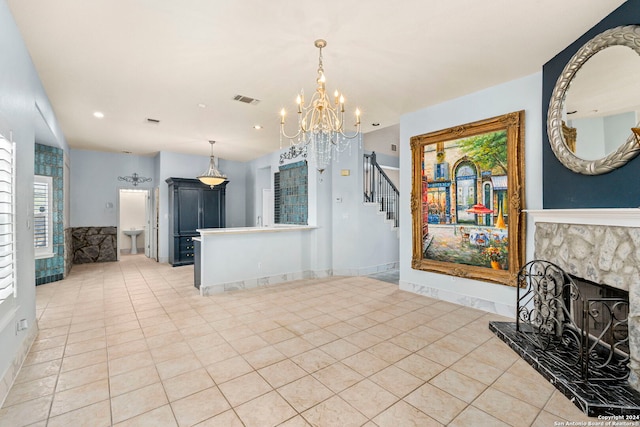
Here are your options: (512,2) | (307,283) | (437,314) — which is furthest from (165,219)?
(512,2)

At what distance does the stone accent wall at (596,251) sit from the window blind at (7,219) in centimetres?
431

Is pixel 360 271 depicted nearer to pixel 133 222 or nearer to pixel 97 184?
pixel 97 184

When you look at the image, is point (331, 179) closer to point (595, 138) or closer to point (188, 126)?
point (188, 126)

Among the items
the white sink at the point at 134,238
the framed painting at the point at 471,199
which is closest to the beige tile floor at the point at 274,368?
the framed painting at the point at 471,199

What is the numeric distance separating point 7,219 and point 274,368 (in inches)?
92.0

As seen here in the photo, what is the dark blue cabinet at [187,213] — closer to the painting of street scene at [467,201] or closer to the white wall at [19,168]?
the white wall at [19,168]

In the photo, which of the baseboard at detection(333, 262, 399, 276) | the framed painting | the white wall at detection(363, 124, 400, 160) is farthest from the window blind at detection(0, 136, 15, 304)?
the white wall at detection(363, 124, 400, 160)

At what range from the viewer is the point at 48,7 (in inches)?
92.1

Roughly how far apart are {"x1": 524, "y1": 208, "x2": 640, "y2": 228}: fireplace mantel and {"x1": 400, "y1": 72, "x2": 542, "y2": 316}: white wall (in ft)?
1.64

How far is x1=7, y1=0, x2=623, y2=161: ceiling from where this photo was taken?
2369 mm

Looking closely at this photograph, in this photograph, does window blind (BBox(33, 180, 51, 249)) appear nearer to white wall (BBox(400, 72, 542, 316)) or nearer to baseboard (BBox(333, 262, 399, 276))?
baseboard (BBox(333, 262, 399, 276))

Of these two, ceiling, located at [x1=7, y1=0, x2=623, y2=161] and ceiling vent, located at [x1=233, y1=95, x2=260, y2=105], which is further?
ceiling vent, located at [x1=233, y1=95, x2=260, y2=105]

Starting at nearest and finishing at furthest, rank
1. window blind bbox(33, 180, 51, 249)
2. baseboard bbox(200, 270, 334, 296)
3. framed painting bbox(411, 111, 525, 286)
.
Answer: framed painting bbox(411, 111, 525, 286)
baseboard bbox(200, 270, 334, 296)
window blind bbox(33, 180, 51, 249)

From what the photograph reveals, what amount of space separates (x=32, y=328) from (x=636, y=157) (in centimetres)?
560
